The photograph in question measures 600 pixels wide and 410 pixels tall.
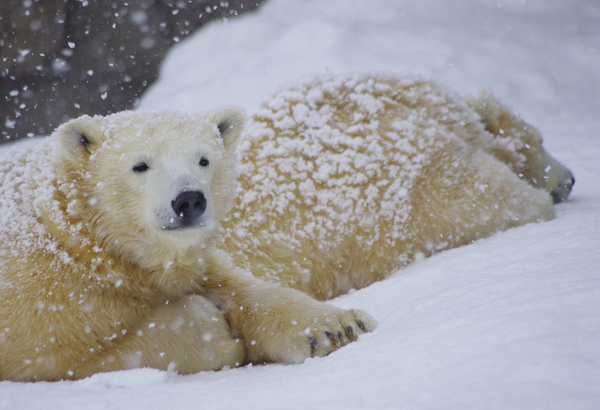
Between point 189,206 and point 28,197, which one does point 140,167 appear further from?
point 28,197

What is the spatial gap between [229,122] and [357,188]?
3.14 feet

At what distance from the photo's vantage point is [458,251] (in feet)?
10.7

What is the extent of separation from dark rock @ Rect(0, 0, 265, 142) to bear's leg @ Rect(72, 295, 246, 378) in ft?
18.1

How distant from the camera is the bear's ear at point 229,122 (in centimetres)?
278

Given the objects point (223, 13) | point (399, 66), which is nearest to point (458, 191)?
point (399, 66)

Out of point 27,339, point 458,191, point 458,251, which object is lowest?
point 27,339

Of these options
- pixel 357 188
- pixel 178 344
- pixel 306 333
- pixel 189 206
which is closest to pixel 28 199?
pixel 189 206

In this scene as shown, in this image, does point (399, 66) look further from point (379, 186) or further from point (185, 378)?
point (185, 378)

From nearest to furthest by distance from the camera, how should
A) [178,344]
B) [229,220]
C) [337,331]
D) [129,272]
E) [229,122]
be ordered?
[337,331]
[178,344]
[129,272]
[229,122]
[229,220]

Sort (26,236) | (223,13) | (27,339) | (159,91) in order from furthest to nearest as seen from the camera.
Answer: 1. (223,13)
2. (159,91)
3. (26,236)
4. (27,339)

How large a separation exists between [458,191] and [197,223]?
6.40ft

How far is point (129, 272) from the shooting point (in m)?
2.39

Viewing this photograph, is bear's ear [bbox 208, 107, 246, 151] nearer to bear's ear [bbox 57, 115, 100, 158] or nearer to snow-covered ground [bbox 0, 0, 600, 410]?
bear's ear [bbox 57, 115, 100, 158]

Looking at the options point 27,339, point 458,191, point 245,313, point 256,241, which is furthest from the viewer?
point 458,191
